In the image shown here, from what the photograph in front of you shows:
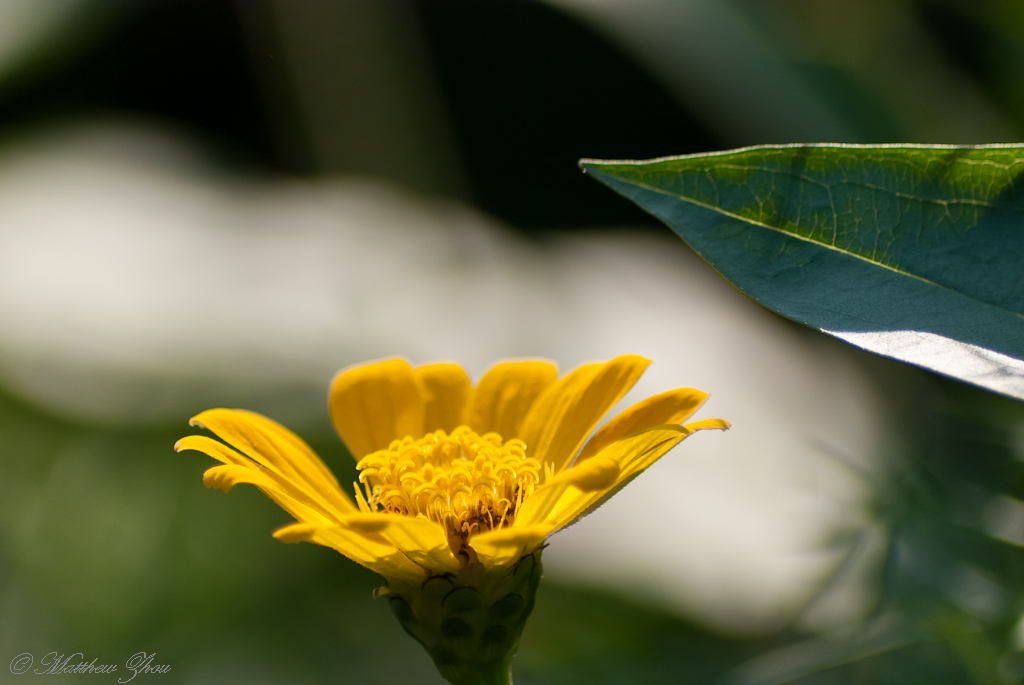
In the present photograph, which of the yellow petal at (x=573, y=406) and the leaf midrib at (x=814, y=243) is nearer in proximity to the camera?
the leaf midrib at (x=814, y=243)

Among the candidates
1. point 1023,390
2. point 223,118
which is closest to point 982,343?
point 1023,390

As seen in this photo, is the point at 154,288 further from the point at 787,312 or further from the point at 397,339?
the point at 787,312

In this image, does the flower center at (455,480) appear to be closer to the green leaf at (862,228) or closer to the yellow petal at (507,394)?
the yellow petal at (507,394)

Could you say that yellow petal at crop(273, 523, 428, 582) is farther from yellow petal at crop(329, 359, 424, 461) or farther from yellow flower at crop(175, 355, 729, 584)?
yellow petal at crop(329, 359, 424, 461)
